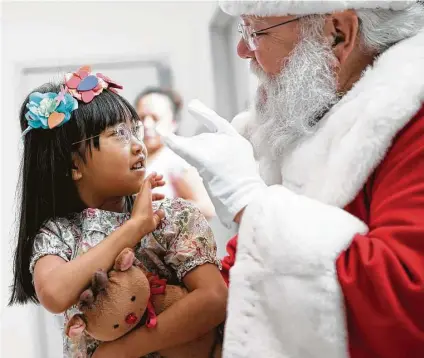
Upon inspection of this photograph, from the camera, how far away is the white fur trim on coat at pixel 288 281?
90cm

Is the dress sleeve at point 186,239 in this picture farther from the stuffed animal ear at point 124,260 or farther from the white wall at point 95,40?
the white wall at point 95,40

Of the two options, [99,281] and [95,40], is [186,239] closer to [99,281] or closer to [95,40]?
[99,281]

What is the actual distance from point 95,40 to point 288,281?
6.90 ft

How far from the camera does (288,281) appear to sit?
0.91 m

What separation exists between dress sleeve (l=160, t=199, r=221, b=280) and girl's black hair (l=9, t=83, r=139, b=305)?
0.19m

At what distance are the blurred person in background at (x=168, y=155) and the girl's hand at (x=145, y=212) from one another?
0.94 meters

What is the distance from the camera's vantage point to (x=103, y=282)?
0.97 m

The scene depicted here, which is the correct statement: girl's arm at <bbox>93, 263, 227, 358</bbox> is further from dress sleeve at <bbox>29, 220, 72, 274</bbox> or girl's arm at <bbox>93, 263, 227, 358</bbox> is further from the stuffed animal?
dress sleeve at <bbox>29, 220, 72, 274</bbox>

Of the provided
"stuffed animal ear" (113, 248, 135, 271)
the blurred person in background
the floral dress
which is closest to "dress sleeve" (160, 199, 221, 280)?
the floral dress

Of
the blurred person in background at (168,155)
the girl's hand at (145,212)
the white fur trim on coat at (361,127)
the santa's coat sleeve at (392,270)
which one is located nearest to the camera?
the santa's coat sleeve at (392,270)

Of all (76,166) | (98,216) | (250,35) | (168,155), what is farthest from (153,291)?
(168,155)

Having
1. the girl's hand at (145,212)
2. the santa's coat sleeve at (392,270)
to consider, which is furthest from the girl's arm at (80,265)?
the santa's coat sleeve at (392,270)

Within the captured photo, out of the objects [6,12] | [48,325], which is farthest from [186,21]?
[48,325]

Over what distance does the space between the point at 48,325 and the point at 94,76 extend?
1578mm
